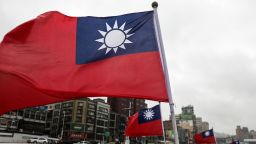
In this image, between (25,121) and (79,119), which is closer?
(25,121)

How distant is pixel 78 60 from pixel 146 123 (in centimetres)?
1484

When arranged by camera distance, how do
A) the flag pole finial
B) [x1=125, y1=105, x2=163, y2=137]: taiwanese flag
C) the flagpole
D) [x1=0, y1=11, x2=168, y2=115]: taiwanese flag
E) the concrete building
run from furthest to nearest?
the concrete building, [x1=125, y1=105, x2=163, y2=137]: taiwanese flag, the flag pole finial, [x1=0, y1=11, x2=168, y2=115]: taiwanese flag, the flagpole

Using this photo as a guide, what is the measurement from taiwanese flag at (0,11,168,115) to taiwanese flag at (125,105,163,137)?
557 inches

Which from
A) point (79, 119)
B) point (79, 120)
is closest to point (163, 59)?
point (79, 120)

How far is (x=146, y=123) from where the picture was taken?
2119 cm

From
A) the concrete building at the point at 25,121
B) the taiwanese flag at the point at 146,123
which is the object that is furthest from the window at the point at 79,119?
the taiwanese flag at the point at 146,123

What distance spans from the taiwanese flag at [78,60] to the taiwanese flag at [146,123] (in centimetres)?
1415

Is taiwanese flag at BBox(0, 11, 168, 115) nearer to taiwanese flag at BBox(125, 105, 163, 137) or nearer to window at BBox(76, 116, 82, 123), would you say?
taiwanese flag at BBox(125, 105, 163, 137)

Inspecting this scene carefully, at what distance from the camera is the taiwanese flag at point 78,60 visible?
650 cm

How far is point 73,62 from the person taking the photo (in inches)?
279

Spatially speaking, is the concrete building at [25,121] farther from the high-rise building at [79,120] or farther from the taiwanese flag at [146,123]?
the taiwanese flag at [146,123]

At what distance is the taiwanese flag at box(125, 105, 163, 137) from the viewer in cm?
2061

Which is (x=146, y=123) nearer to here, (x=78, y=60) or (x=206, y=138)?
(x=206, y=138)

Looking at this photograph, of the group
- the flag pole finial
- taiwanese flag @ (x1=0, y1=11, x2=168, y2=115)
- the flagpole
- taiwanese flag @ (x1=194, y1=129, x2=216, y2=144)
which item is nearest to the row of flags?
taiwanese flag @ (x1=194, y1=129, x2=216, y2=144)
